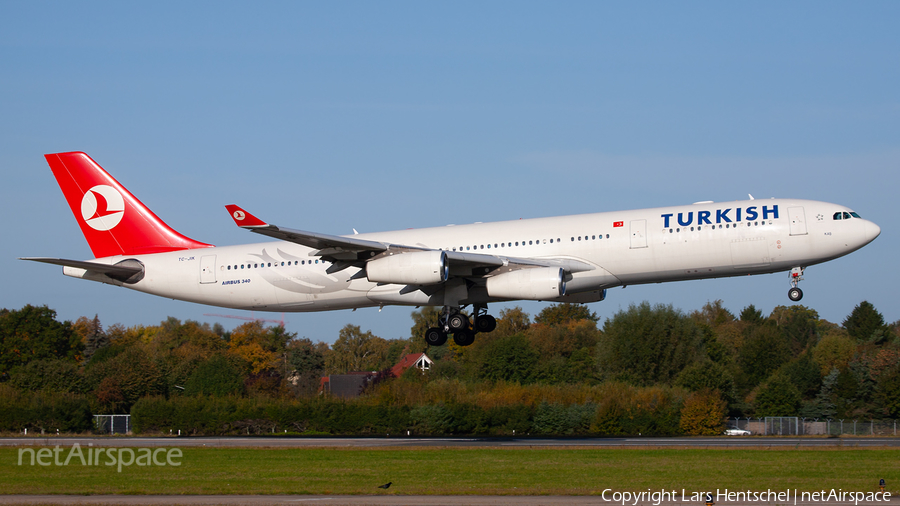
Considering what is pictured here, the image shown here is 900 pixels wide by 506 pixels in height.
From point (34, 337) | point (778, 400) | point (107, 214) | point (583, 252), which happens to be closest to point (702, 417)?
point (778, 400)

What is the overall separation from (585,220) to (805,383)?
51.5 metres

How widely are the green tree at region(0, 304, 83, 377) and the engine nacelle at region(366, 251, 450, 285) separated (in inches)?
2671

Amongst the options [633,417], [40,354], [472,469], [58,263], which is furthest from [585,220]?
[40,354]

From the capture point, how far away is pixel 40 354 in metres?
97.0

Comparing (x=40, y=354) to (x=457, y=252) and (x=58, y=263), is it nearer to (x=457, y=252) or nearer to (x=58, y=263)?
(x=58, y=263)

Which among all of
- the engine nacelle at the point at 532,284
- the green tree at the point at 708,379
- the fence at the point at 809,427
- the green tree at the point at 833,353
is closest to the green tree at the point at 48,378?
the engine nacelle at the point at 532,284

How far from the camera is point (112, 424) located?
58.8 m

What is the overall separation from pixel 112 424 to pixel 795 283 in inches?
1688

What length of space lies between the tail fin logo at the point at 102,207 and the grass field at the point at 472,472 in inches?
476

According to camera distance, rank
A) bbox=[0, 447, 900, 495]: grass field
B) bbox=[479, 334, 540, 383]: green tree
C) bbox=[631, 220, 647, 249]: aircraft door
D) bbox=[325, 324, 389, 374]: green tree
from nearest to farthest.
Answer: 1. bbox=[0, 447, 900, 495]: grass field
2. bbox=[631, 220, 647, 249]: aircraft door
3. bbox=[479, 334, 540, 383]: green tree
4. bbox=[325, 324, 389, 374]: green tree

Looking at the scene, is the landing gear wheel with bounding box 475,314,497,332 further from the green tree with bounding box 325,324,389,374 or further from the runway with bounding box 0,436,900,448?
the green tree with bounding box 325,324,389,374

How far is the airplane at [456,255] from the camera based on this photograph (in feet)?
118

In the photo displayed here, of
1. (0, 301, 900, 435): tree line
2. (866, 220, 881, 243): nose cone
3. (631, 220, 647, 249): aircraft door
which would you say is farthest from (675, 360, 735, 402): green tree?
(631, 220, 647, 249): aircraft door

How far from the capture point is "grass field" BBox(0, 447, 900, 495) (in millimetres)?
26125
